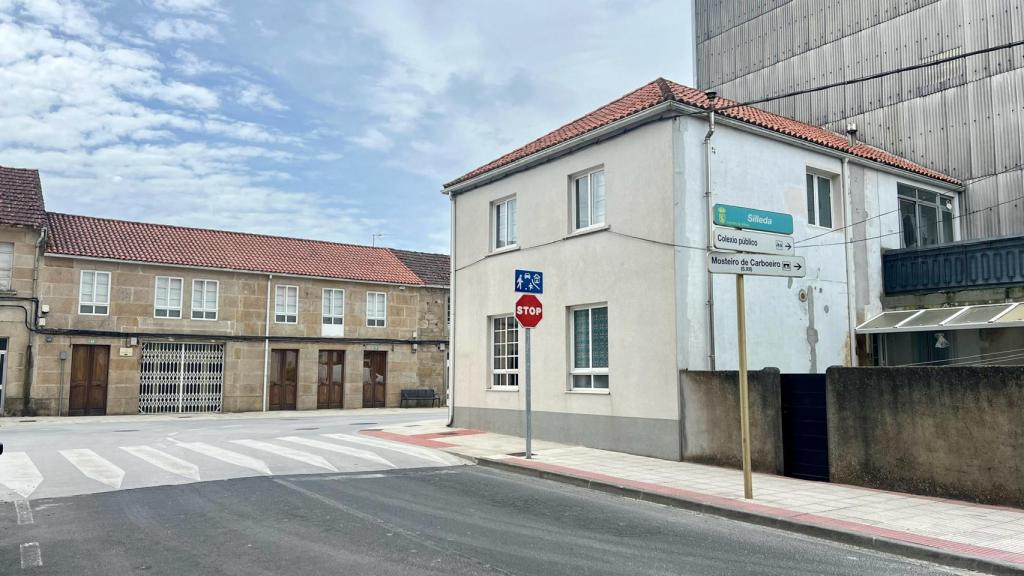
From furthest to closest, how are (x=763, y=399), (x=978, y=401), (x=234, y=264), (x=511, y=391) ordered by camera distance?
(x=234, y=264) < (x=511, y=391) < (x=763, y=399) < (x=978, y=401)

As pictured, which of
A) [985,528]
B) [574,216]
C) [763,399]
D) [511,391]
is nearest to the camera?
[985,528]

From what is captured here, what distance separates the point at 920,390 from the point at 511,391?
8.96 metres

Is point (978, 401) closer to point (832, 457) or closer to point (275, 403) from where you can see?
point (832, 457)

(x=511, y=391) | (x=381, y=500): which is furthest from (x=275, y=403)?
(x=381, y=500)

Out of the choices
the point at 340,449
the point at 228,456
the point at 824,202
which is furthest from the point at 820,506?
the point at 228,456

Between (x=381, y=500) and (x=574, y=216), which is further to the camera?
(x=574, y=216)

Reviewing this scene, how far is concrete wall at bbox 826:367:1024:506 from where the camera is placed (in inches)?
349

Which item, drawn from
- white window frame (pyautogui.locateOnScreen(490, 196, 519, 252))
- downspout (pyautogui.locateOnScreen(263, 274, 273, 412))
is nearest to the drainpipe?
white window frame (pyautogui.locateOnScreen(490, 196, 519, 252))

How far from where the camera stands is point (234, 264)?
30297mm

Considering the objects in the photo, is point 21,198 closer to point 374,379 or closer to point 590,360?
point 374,379

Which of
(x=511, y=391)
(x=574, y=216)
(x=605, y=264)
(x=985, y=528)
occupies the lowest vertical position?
(x=985, y=528)

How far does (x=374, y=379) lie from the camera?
110 feet

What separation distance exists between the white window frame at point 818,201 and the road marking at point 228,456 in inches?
453

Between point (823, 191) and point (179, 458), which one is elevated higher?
point (823, 191)
